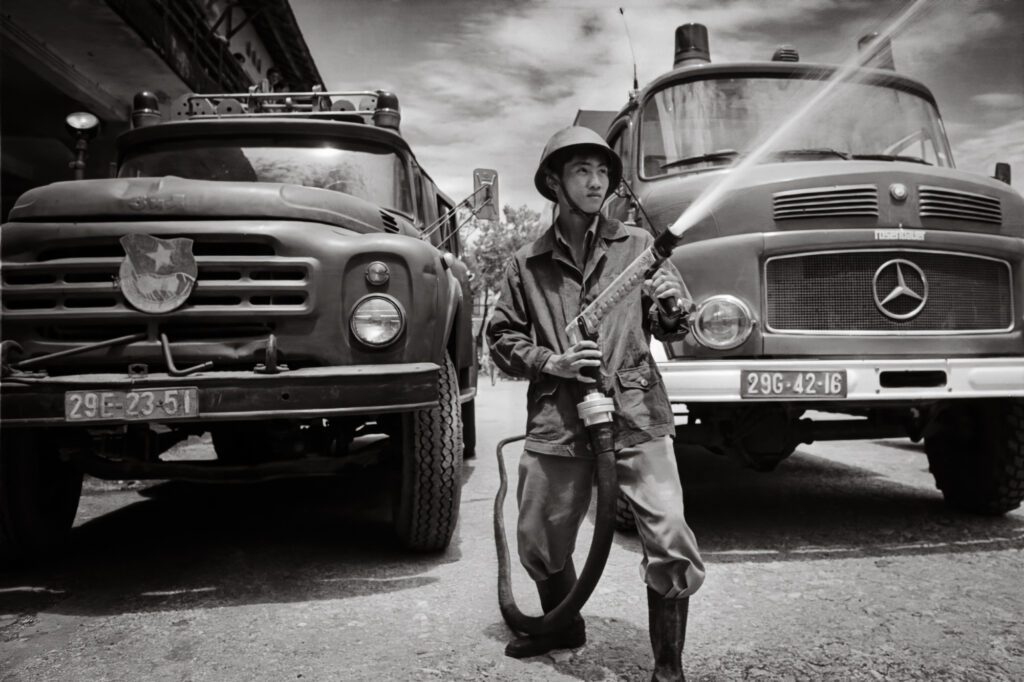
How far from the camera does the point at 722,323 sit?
13.9ft

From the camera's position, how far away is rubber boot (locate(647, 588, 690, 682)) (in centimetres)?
A: 252

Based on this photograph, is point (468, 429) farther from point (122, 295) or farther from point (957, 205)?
point (957, 205)

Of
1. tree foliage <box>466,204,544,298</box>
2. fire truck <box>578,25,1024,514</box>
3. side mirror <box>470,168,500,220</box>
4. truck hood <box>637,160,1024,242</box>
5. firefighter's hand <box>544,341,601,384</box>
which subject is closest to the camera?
firefighter's hand <box>544,341,601,384</box>

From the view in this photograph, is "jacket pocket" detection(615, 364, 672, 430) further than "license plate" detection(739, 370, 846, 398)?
No

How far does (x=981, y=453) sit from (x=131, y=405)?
4572mm

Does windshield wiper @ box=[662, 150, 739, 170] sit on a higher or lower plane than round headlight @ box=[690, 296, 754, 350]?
higher

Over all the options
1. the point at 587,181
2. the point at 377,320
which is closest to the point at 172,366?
the point at 377,320

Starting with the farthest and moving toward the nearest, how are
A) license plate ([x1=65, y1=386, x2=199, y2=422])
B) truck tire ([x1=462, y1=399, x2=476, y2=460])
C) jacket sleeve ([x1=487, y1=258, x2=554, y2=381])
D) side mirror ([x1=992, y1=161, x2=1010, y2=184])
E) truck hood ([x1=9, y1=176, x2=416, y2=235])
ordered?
1. truck tire ([x1=462, y1=399, x2=476, y2=460])
2. side mirror ([x1=992, y1=161, x2=1010, y2=184])
3. truck hood ([x1=9, y1=176, x2=416, y2=235])
4. license plate ([x1=65, y1=386, x2=199, y2=422])
5. jacket sleeve ([x1=487, y1=258, x2=554, y2=381])

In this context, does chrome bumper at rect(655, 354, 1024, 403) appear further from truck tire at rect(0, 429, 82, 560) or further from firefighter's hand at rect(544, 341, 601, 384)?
truck tire at rect(0, 429, 82, 560)

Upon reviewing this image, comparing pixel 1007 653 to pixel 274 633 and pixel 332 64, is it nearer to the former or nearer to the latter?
pixel 274 633

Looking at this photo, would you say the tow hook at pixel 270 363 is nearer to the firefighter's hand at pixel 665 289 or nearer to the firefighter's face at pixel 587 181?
the firefighter's face at pixel 587 181

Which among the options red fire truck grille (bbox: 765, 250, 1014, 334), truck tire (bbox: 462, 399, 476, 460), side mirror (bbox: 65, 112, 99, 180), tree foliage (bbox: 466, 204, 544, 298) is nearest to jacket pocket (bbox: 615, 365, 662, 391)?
red fire truck grille (bbox: 765, 250, 1014, 334)

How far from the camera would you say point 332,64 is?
464 centimetres

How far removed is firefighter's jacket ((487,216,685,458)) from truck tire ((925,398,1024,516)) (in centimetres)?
277
